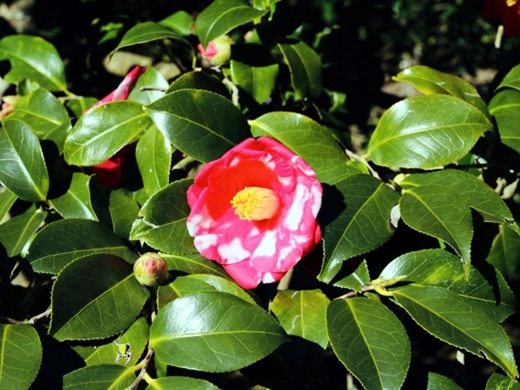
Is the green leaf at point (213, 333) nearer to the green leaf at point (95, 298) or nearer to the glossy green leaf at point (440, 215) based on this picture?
the green leaf at point (95, 298)

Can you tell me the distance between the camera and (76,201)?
1.00 m

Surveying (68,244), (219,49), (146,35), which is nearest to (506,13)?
(219,49)

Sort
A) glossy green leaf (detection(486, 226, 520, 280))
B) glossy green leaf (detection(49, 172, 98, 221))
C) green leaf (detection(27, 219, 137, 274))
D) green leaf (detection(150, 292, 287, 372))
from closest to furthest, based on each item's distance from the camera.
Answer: green leaf (detection(150, 292, 287, 372)) → green leaf (detection(27, 219, 137, 274)) → glossy green leaf (detection(49, 172, 98, 221)) → glossy green leaf (detection(486, 226, 520, 280))

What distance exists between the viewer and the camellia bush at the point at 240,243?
2.58ft

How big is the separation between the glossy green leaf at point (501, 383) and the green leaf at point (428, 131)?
279 mm

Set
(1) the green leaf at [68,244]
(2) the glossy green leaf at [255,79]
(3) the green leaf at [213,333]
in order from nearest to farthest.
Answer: (3) the green leaf at [213,333] < (1) the green leaf at [68,244] < (2) the glossy green leaf at [255,79]

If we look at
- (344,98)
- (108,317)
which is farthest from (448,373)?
(108,317)

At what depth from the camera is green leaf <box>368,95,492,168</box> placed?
2.98 ft

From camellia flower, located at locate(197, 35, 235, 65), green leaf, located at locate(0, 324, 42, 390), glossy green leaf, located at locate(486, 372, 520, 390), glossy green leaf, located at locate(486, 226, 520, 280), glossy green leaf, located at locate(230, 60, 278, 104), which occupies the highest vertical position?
camellia flower, located at locate(197, 35, 235, 65)

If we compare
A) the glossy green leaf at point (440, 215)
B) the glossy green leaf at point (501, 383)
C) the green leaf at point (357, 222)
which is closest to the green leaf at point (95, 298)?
the green leaf at point (357, 222)

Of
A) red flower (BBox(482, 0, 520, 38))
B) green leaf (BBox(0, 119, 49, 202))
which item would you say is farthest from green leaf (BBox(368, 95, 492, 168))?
green leaf (BBox(0, 119, 49, 202))

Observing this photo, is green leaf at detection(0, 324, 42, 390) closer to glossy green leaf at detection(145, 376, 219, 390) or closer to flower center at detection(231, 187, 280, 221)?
glossy green leaf at detection(145, 376, 219, 390)

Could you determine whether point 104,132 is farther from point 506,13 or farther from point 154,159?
point 506,13

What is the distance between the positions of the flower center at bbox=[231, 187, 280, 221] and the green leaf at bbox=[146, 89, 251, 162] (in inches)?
2.4
